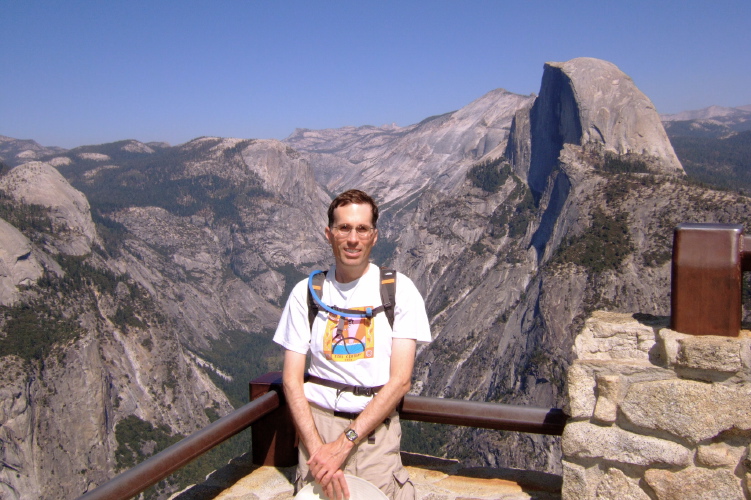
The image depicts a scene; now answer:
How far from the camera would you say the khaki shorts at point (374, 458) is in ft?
16.2

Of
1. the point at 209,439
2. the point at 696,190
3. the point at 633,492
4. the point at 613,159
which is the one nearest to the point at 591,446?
the point at 633,492

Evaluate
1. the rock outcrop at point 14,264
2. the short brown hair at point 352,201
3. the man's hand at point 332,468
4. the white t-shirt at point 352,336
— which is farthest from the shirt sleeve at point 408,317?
the rock outcrop at point 14,264

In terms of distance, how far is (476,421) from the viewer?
5.57m

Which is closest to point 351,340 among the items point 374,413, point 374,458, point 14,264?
point 374,413

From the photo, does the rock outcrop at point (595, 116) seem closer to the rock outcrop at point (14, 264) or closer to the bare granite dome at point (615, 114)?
the bare granite dome at point (615, 114)

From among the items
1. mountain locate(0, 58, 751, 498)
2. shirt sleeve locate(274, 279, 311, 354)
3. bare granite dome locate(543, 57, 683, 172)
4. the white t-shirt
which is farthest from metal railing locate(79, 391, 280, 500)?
bare granite dome locate(543, 57, 683, 172)

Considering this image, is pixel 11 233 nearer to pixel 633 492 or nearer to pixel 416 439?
pixel 416 439

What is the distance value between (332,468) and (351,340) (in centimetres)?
106

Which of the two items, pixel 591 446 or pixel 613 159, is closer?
pixel 591 446

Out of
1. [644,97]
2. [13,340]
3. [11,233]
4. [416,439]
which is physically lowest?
[416,439]

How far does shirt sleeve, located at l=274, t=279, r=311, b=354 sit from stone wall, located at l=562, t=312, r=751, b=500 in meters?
2.28

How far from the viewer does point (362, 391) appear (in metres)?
5.00

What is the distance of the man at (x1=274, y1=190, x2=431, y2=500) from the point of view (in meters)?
4.96

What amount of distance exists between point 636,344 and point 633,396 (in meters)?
0.47
